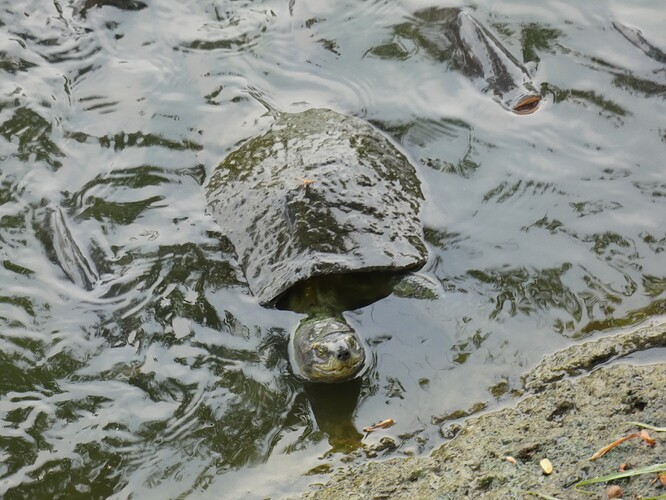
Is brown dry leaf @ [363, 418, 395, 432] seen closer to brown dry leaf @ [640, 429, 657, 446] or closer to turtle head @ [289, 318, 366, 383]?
turtle head @ [289, 318, 366, 383]

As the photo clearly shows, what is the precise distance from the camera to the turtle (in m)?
4.84

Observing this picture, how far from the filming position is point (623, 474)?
2691 millimetres

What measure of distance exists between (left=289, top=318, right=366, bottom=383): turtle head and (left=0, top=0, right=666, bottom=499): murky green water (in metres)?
0.09

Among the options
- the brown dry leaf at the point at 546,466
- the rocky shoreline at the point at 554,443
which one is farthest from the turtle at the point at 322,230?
the brown dry leaf at the point at 546,466

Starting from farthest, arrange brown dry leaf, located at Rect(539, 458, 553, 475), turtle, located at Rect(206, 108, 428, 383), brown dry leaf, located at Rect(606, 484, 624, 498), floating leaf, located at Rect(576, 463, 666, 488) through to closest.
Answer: turtle, located at Rect(206, 108, 428, 383)
brown dry leaf, located at Rect(539, 458, 553, 475)
brown dry leaf, located at Rect(606, 484, 624, 498)
floating leaf, located at Rect(576, 463, 666, 488)

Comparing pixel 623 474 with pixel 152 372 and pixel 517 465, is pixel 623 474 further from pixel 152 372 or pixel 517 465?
pixel 152 372

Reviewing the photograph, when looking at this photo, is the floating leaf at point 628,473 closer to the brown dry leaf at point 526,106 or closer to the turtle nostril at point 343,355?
the turtle nostril at point 343,355

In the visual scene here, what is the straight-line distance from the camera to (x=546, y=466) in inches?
123

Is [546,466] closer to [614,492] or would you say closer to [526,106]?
[614,492]

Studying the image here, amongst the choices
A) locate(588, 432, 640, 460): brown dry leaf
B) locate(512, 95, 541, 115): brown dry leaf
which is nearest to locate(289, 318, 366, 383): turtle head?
locate(588, 432, 640, 460): brown dry leaf

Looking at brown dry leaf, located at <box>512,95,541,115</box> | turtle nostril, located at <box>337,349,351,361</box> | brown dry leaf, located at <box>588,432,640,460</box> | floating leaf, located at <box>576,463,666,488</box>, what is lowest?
turtle nostril, located at <box>337,349,351,361</box>

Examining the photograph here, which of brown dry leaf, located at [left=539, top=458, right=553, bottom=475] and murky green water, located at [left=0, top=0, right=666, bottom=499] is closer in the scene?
brown dry leaf, located at [left=539, top=458, right=553, bottom=475]

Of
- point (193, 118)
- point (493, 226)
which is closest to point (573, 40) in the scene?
point (493, 226)

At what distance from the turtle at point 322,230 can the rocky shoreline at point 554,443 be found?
92 cm
